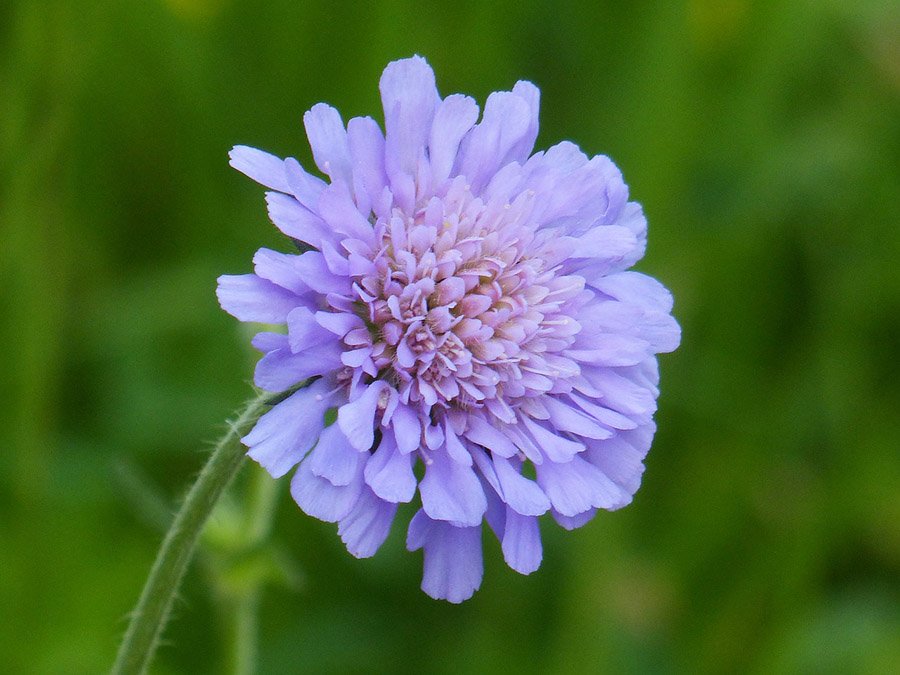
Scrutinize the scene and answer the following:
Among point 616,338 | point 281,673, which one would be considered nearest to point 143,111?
point 281,673

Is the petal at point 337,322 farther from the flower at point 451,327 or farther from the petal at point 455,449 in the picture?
the petal at point 455,449

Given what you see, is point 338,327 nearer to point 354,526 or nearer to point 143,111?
point 354,526

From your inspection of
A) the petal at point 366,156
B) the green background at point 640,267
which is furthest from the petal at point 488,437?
the green background at point 640,267

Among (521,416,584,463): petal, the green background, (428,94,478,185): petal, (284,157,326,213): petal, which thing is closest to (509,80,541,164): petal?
(428,94,478,185): petal

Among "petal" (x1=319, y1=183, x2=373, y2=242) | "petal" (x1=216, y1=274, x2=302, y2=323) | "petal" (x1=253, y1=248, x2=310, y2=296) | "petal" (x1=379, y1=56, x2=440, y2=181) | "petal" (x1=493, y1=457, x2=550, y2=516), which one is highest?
"petal" (x1=379, y1=56, x2=440, y2=181)

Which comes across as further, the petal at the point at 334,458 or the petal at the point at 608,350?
the petal at the point at 608,350

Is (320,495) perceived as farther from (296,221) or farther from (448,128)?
(448,128)

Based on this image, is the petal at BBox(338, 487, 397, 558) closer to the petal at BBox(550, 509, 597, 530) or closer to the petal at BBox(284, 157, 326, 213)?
the petal at BBox(550, 509, 597, 530)
